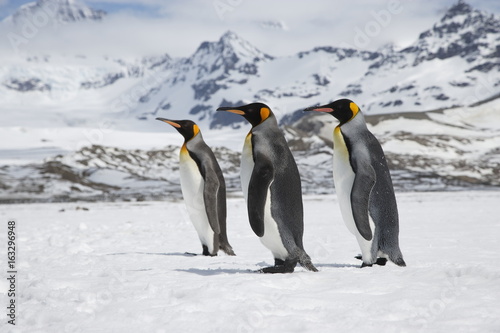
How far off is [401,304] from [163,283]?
5.85 feet

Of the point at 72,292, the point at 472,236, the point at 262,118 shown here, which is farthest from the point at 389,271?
the point at 472,236

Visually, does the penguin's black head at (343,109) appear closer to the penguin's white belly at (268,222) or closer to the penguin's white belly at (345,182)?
the penguin's white belly at (345,182)

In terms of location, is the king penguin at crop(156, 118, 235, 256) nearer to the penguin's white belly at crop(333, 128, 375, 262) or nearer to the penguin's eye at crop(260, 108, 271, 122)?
the penguin's white belly at crop(333, 128, 375, 262)

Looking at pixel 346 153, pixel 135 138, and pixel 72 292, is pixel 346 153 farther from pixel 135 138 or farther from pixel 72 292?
pixel 135 138

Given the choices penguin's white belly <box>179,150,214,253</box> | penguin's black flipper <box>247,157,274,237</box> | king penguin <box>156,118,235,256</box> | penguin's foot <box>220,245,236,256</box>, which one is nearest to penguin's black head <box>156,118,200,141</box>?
king penguin <box>156,118,235,256</box>

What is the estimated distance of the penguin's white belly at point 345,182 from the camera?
502 centimetres

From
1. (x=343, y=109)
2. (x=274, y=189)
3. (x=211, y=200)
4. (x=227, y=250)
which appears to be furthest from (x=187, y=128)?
(x=274, y=189)

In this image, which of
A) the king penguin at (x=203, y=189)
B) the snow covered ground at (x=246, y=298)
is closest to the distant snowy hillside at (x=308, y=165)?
the king penguin at (x=203, y=189)

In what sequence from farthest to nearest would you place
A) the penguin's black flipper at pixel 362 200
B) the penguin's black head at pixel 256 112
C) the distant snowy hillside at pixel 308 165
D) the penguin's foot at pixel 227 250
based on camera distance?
1. the distant snowy hillside at pixel 308 165
2. the penguin's foot at pixel 227 250
3. the penguin's black flipper at pixel 362 200
4. the penguin's black head at pixel 256 112

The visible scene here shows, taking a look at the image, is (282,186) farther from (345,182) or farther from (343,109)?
(343,109)

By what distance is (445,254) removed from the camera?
614 centimetres

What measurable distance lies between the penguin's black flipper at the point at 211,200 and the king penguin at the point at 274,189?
198 cm

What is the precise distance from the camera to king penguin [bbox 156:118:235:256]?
6.62 metres

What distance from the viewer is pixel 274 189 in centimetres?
453
